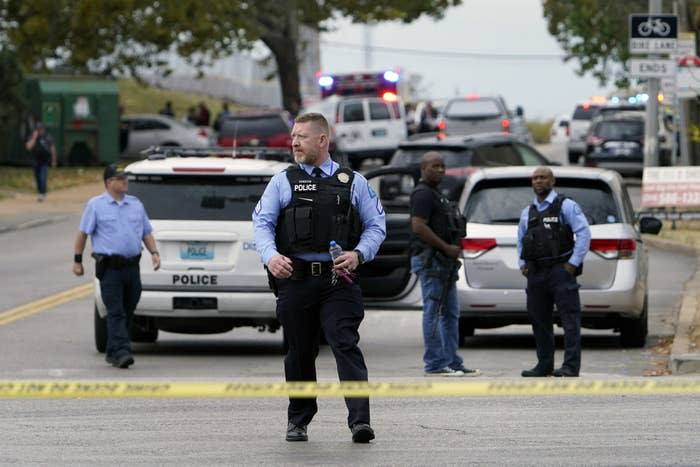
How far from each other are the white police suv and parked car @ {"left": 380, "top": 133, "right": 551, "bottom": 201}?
8813mm

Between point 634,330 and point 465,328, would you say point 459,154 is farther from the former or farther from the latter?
point 634,330

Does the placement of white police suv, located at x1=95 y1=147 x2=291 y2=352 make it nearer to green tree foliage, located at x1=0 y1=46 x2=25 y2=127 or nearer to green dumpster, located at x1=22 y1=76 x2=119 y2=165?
green tree foliage, located at x1=0 y1=46 x2=25 y2=127

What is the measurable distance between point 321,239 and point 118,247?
17.2 feet

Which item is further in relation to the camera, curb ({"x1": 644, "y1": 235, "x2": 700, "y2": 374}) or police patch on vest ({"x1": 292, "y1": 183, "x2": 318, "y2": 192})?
curb ({"x1": 644, "y1": 235, "x2": 700, "y2": 374})

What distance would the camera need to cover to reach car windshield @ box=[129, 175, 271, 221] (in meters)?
14.3

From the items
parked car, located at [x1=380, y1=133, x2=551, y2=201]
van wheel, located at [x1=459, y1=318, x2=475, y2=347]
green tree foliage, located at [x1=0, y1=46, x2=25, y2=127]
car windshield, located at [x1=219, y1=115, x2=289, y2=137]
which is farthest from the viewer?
green tree foliage, located at [x1=0, y1=46, x2=25, y2=127]

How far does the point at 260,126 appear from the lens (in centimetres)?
3919

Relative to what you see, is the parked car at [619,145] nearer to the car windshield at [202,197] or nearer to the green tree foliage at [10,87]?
the green tree foliage at [10,87]

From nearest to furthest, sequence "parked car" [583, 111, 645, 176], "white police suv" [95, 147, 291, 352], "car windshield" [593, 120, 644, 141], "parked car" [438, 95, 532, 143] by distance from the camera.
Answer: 1. "white police suv" [95, 147, 291, 352]
2. "parked car" [583, 111, 645, 176]
3. "car windshield" [593, 120, 644, 141]
4. "parked car" [438, 95, 532, 143]

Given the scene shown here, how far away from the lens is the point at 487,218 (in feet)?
49.2

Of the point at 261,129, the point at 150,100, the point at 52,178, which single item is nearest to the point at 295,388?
the point at 261,129

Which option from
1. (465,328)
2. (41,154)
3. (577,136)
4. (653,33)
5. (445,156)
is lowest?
(465,328)

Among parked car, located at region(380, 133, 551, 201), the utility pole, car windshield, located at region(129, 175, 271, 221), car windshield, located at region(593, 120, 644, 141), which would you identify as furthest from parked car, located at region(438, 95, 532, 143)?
car windshield, located at region(129, 175, 271, 221)

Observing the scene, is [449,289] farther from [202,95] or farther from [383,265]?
[202,95]
